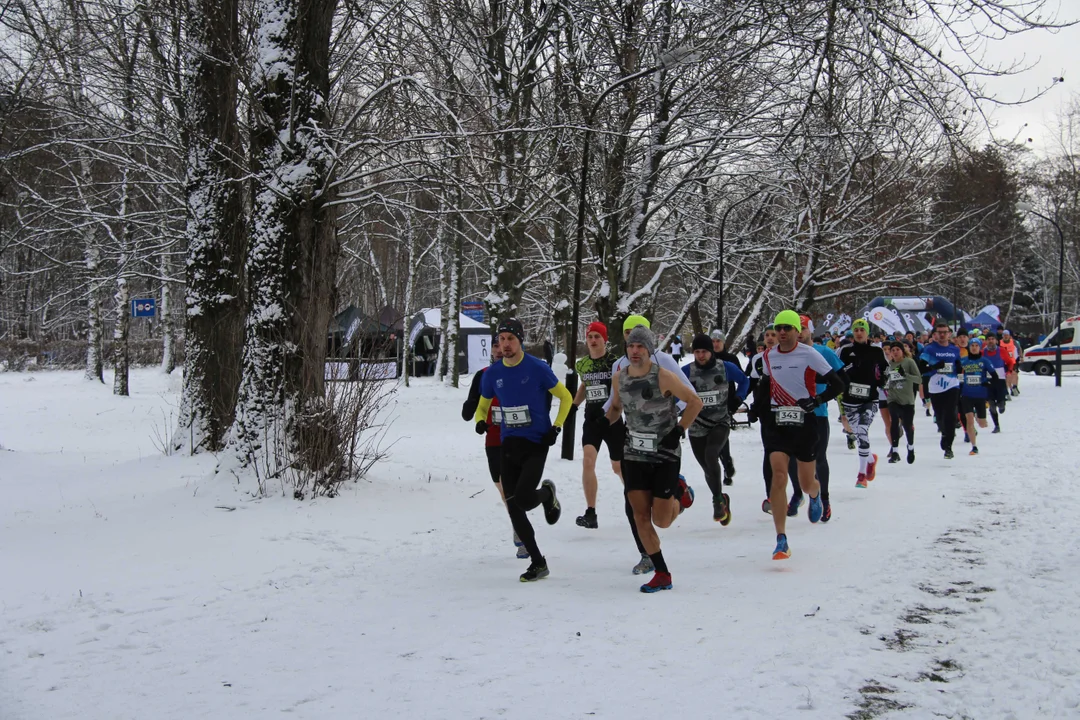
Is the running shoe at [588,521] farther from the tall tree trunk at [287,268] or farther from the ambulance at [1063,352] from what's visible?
the ambulance at [1063,352]

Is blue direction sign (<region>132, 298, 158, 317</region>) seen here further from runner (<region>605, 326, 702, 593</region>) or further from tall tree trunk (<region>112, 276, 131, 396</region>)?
runner (<region>605, 326, 702, 593</region>)

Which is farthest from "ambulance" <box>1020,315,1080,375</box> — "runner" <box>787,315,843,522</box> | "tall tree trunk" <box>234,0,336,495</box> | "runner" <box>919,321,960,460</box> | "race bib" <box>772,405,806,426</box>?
"tall tree trunk" <box>234,0,336,495</box>

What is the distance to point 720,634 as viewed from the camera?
17.7ft

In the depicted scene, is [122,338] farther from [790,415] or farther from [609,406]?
[790,415]

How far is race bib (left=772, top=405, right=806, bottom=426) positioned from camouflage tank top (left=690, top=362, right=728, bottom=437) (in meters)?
2.06

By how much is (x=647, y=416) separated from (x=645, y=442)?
0.69ft

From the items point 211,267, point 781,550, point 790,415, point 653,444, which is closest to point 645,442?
point 653,444

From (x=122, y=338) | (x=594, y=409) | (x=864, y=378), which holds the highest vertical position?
(x=122, y=338)

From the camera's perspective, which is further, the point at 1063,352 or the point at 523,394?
A: the point at 1063,352

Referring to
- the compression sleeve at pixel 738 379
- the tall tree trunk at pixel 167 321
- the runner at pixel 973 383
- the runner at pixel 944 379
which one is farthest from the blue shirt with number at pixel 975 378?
the tall tree trunk at pixel 167 321

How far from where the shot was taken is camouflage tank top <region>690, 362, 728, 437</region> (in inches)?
392

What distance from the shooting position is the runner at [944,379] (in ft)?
48.1

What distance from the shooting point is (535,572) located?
6.89 m

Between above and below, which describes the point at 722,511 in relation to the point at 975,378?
below
